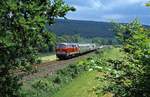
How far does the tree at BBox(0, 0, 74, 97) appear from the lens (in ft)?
40.9

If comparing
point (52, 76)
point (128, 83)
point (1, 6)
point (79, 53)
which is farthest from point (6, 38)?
point (79, 53)

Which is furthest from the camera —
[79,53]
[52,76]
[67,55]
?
[79,53]

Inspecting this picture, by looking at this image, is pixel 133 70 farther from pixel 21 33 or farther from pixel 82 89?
pixel 82 89

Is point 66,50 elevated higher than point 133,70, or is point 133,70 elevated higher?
point 133,70

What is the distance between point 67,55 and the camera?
236ft

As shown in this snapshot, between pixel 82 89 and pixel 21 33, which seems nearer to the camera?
pixel 21 33

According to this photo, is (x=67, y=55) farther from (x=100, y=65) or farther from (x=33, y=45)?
(x=100, y=65)

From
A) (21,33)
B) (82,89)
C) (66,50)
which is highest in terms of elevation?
(21,33)

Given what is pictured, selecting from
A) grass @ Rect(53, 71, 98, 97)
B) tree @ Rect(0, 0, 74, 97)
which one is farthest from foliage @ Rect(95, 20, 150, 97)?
grass @ Rect(53, 71, 98, 97)

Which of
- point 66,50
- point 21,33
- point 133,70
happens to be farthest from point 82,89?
point 66,50

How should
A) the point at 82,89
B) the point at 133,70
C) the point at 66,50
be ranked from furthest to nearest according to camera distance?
1. the point at 66,50
2. the point at 82,89
3. the point at 133,70

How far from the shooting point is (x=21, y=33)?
12.9 m

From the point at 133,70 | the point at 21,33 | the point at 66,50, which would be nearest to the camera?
the point at 133,70

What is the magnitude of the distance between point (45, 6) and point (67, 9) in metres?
0.79
